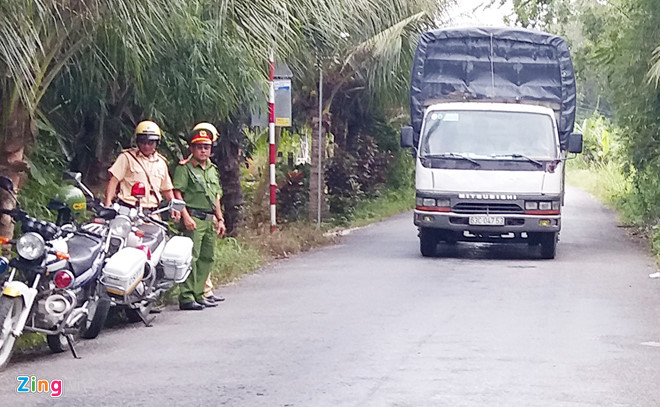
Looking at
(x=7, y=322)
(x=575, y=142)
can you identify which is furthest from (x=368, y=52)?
(x=7, y=322)

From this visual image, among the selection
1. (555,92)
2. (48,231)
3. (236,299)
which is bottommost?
(236,299)

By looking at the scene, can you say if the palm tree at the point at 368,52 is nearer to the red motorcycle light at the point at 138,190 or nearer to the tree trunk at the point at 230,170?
the tree trunk at the point at 230,170

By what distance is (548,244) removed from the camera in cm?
1606

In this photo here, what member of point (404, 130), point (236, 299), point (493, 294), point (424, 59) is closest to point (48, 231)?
point (236, 299)

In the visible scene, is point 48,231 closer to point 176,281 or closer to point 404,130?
point 176,281

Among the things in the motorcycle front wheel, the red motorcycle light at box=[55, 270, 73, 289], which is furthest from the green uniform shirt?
the motorcycle front wheel

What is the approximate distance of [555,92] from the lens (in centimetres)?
1692

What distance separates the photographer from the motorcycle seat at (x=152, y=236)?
10.0 meters

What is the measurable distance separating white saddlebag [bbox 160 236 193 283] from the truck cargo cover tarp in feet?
23.4

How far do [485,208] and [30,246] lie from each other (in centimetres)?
861

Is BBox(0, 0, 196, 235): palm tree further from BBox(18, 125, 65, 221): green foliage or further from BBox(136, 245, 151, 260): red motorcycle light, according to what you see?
BBox(136, 245, 151, 260): red motorcycle light

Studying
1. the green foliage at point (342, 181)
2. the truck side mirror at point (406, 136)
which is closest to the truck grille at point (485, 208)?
the truck side mirror at point (406, 136)

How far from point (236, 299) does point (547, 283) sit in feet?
12.3

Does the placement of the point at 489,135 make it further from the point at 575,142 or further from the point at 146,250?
the point at 146,250
